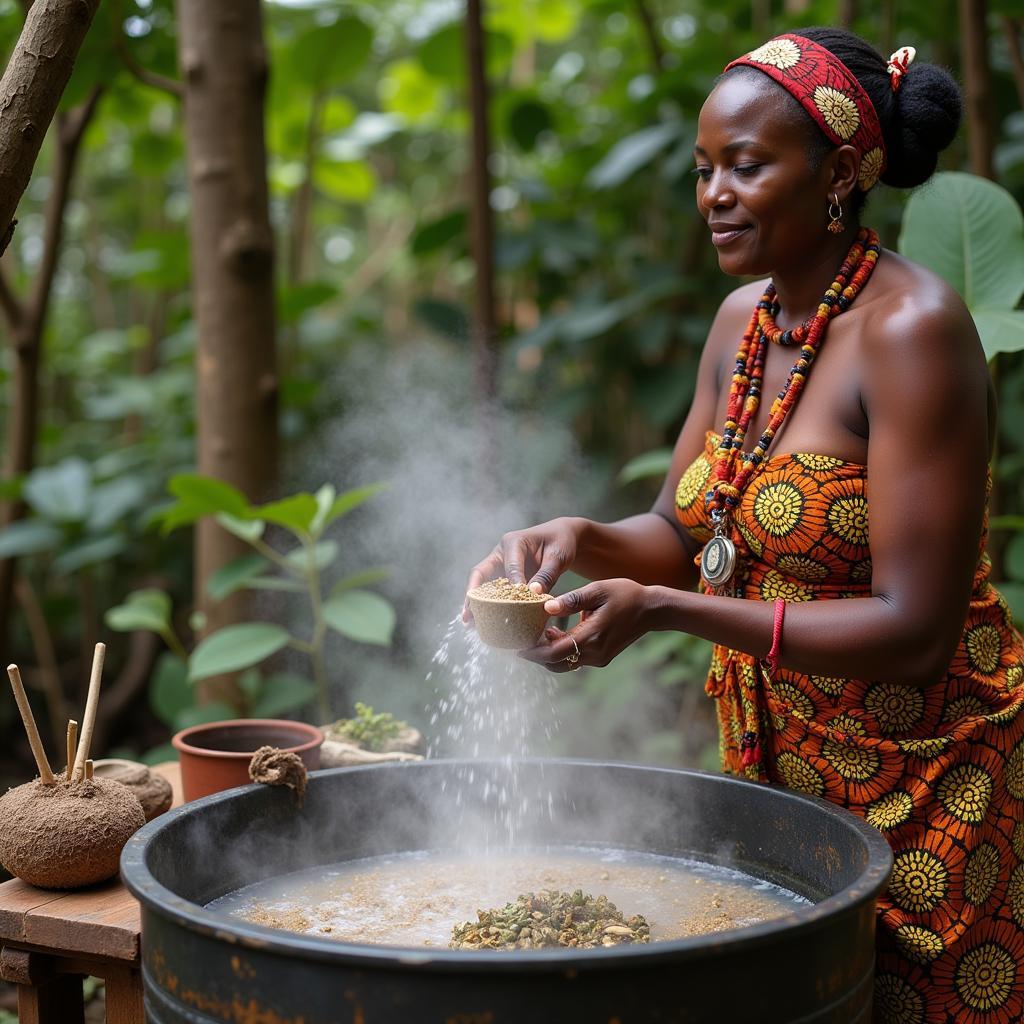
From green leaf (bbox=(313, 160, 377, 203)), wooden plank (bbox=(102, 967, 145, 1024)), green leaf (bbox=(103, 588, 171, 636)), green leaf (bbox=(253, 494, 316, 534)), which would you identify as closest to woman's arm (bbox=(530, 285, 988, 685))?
wooden plank (bbox=(102, 967, 145, 1024))

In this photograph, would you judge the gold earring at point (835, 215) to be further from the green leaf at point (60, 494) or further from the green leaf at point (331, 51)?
the green leaf at point (60, 494)

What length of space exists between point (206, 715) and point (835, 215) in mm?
2250

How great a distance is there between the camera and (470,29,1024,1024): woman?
1.53 metres

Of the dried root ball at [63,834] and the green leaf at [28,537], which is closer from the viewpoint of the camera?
the dried root ball at [63,834]

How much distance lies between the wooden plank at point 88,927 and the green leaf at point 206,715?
5.22 ft

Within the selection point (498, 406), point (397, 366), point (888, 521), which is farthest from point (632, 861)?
point (397, 366)

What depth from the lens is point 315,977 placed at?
1179 mm

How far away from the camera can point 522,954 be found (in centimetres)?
114

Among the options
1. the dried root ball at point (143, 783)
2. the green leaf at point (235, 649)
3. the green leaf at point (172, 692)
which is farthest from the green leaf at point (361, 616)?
the green leaf at point (172, 692)

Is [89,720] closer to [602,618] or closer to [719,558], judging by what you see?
[602,618]

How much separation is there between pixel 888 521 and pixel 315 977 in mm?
851

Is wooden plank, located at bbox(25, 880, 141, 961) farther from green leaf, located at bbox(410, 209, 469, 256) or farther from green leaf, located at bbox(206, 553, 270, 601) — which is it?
green leaf, located at bbox(410, 209, 469, 256)

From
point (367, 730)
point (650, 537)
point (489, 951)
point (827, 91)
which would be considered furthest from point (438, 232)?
point (489, 951)

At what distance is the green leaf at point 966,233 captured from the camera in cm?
239
